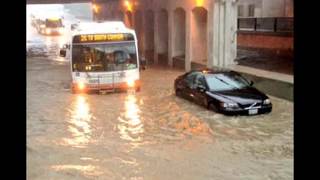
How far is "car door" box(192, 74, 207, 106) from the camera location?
724 inches

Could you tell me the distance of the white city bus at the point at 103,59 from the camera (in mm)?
22453

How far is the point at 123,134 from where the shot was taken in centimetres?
1515

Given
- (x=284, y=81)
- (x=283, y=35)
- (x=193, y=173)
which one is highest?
(x=283, y=35)

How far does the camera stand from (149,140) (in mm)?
14250

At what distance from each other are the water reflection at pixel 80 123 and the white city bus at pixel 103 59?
960mm

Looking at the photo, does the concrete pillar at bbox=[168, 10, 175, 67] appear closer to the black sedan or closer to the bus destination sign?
the bus destination sign

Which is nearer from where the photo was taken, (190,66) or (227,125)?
(227,125)

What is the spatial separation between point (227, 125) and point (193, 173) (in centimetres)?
524

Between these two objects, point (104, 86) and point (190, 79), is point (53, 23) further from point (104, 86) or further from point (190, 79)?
point (190, 79)

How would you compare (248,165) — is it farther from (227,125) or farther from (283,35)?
(283,35)

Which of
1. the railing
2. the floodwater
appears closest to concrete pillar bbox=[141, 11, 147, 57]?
the railing

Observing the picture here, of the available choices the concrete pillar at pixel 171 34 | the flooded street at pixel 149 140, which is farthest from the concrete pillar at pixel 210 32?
the concrete pillar at pixel 171 34

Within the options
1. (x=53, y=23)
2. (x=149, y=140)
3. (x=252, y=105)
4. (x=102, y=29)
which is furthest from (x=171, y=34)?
(x=53, y=23)
